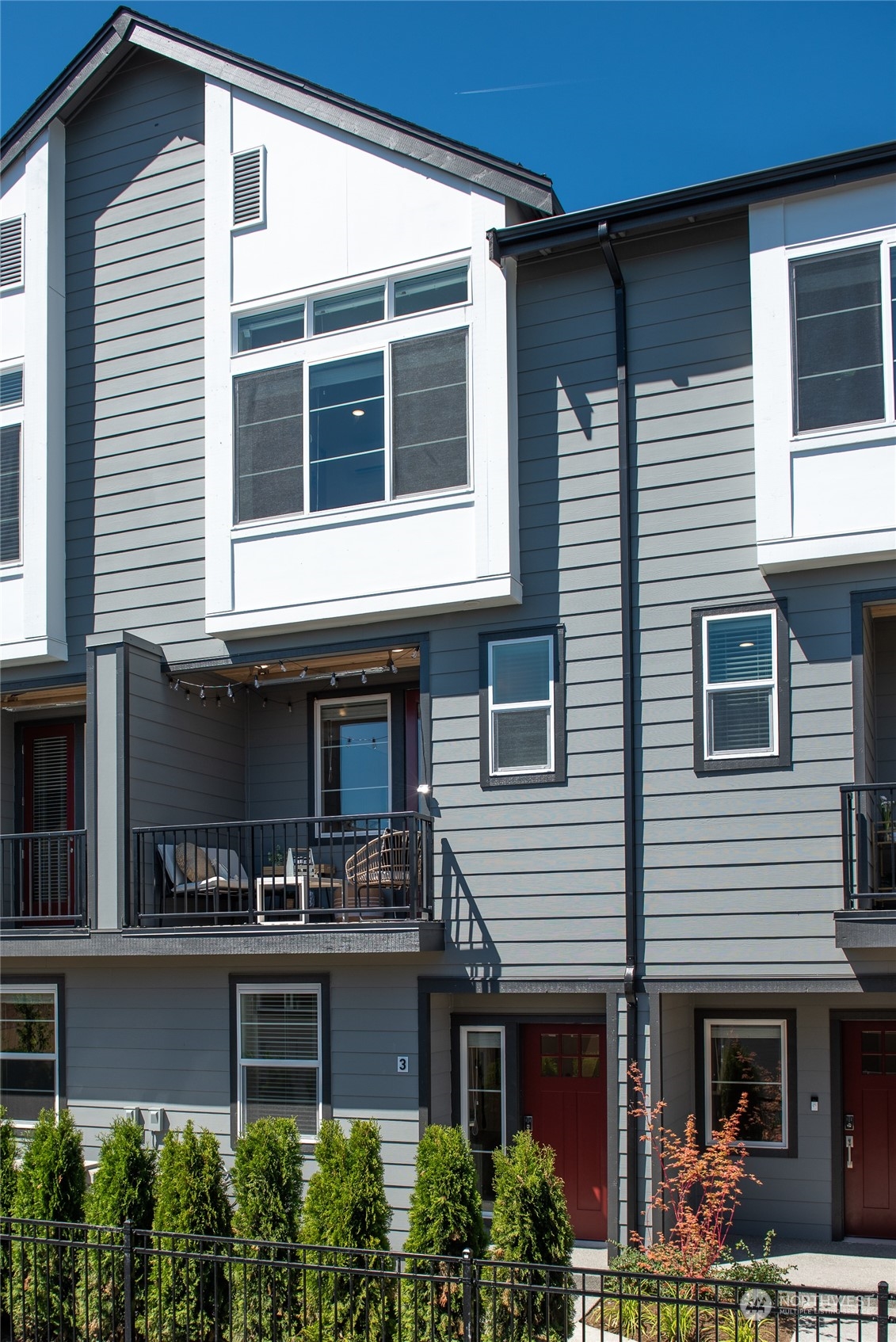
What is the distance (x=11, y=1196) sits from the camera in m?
10.3

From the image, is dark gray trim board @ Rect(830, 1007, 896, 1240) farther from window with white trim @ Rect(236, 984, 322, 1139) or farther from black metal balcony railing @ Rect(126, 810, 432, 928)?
window with white trim @ Rect(236, 984, 322, 1139)

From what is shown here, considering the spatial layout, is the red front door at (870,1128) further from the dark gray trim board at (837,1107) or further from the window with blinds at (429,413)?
the window with blinds at (429,413)

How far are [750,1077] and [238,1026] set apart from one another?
4.72 meters

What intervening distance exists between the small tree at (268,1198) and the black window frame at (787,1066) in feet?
13.3

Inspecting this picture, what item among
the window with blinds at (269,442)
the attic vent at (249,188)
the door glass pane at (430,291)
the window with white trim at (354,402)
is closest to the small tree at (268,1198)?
the window with white trim at (354,402)

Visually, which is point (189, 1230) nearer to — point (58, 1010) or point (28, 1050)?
point (58, 1010)

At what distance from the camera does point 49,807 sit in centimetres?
1477

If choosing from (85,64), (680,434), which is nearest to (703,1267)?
(680,434)

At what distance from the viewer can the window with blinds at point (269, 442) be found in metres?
12.5

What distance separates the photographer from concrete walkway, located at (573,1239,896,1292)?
10.1 m

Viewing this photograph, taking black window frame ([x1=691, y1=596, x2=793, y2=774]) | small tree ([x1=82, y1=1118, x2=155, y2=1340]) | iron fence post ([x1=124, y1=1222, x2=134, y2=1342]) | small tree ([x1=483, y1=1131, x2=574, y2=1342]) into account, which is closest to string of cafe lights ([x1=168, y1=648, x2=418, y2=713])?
black window frame ([x1=691, y1=596, x2=793, y2=774])

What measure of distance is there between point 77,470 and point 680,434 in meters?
6.37

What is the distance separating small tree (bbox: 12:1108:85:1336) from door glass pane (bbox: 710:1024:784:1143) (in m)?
5.59

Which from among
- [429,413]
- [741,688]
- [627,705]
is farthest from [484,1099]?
[429,413]
